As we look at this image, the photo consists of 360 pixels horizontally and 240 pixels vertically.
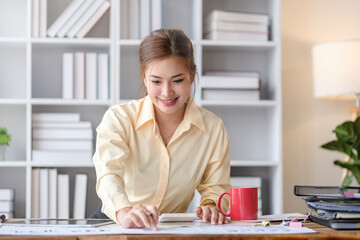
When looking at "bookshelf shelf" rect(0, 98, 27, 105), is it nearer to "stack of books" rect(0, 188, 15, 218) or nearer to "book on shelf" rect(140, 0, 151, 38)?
"stack of books" rect(0, 188, 15, 218)

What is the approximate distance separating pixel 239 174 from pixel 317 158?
535mm

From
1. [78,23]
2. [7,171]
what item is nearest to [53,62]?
[78,23]

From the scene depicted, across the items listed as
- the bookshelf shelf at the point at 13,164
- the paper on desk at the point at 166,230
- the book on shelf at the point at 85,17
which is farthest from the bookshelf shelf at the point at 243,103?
the paper on desk at the point at 166,230

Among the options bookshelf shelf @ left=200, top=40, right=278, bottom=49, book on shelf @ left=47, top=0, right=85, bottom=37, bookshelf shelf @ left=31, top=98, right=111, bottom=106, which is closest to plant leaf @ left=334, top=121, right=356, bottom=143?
bookshelf shelf @ left=200, top=40, right=278, bottom=49

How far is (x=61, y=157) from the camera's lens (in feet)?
9.27

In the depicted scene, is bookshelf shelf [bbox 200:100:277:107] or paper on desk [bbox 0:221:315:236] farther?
bookshelf shelf [bbox 200:100:277:107]

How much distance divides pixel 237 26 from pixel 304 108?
0.74 m

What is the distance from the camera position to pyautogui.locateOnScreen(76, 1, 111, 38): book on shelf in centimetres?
290

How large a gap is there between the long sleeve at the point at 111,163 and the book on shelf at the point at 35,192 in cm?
134

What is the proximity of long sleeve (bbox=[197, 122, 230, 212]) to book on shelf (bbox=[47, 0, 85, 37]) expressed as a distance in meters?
1.48

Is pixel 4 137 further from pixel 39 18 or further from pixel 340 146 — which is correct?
pixel 340 146

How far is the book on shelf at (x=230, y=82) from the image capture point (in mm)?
2902

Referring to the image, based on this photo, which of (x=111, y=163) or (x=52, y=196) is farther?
(x=52, y=196)

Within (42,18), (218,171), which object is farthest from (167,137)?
(42,18)
